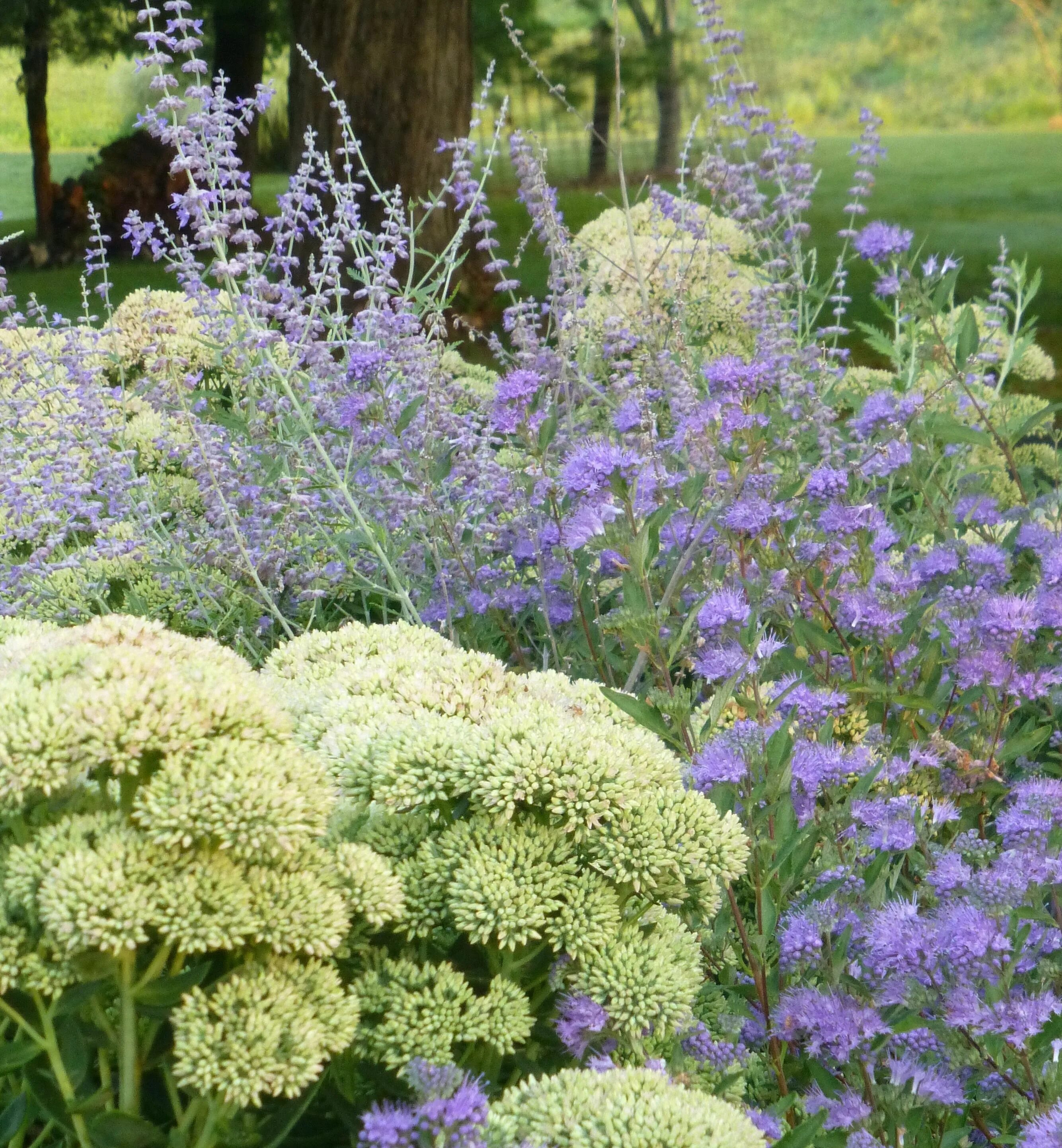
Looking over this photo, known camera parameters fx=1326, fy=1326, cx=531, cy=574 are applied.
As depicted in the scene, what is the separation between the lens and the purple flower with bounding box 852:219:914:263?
2.53m

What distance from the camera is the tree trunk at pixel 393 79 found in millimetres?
6473

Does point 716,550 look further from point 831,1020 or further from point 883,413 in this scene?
point 831,1020

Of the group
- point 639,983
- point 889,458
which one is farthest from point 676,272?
point 639,983

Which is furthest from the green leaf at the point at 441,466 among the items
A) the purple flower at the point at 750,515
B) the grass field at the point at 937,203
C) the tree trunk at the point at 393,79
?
the grass field at the point at 937,203

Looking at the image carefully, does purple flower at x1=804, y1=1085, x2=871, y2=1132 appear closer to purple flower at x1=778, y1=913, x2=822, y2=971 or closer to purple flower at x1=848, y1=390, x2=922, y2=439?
purple flower at x1=778, y1=913, x2=822, y2=971

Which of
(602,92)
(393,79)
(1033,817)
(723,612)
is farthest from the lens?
(602,92)

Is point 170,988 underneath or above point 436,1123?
above

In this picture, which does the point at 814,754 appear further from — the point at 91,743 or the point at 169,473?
the point at 169,473

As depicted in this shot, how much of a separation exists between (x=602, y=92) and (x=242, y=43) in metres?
2.96

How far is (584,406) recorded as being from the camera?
131 inches

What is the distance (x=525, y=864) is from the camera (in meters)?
1.38

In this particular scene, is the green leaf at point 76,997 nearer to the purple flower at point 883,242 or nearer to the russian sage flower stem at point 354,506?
the russian sage flower stem at point 354,506

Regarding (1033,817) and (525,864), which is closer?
(525,864)

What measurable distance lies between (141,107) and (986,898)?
10.6 meters
